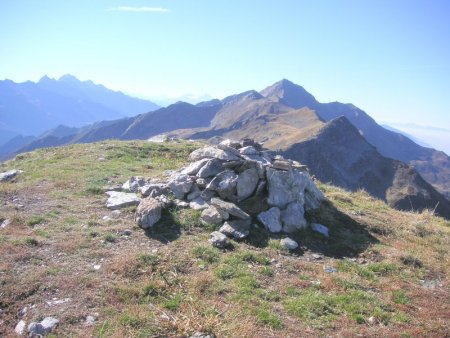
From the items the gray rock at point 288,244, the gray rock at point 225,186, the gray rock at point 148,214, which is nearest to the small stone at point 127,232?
the gray rock at point 148,214

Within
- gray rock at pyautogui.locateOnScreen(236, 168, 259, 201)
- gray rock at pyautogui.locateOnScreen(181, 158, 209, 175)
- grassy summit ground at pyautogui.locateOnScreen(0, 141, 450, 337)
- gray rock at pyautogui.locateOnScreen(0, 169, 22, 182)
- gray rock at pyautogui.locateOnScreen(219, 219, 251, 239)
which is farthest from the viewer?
gray rock at pyautogui.locateOnScreen(0, 169, 22, 182)

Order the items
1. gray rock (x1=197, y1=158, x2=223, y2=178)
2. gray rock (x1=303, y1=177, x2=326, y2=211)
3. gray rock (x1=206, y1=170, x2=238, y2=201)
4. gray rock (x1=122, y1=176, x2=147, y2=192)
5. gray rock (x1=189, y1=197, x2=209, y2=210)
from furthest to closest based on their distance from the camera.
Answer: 1. gray rock (x1=122, y1=176, x2=147, y2=192)
2. gray rock (x1=303, y1=177, x2=326, y2=211)
3. gray rock (x1=197, y1=158, x2=223, y2=178)
4. gray rock (x1=206, y1=170, x2=238, y2=201)
5. gray rock (x1=189, y1=197, x2=209, y2=210)

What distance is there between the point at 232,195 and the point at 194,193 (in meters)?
1.56

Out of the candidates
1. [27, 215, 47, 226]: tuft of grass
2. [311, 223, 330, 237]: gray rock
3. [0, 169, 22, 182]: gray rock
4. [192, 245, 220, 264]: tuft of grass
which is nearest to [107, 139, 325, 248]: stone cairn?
[311, 223, 330, 237]: gray rock

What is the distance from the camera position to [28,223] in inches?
524

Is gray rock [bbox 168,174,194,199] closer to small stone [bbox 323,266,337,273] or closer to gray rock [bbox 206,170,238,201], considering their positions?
gray rock [bbox 206,170,238,201]

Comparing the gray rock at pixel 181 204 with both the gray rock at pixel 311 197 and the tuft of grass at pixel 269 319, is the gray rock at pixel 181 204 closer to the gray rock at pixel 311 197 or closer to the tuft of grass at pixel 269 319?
the gray rock at pixel 311 197

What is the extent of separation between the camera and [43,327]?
7992 mm

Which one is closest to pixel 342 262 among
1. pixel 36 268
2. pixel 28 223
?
pixel 36 268

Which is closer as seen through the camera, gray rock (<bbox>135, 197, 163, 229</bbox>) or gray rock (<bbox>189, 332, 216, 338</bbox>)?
gray rock (<bbox>189, 332, 216, 338</bbox>)

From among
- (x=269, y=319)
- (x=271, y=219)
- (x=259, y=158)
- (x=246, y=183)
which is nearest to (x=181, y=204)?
(x=246, y=183)

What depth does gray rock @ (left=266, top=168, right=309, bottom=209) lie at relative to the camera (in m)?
15.4

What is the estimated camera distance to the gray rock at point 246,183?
1532 cm

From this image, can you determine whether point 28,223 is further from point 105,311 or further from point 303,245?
point 303,245
